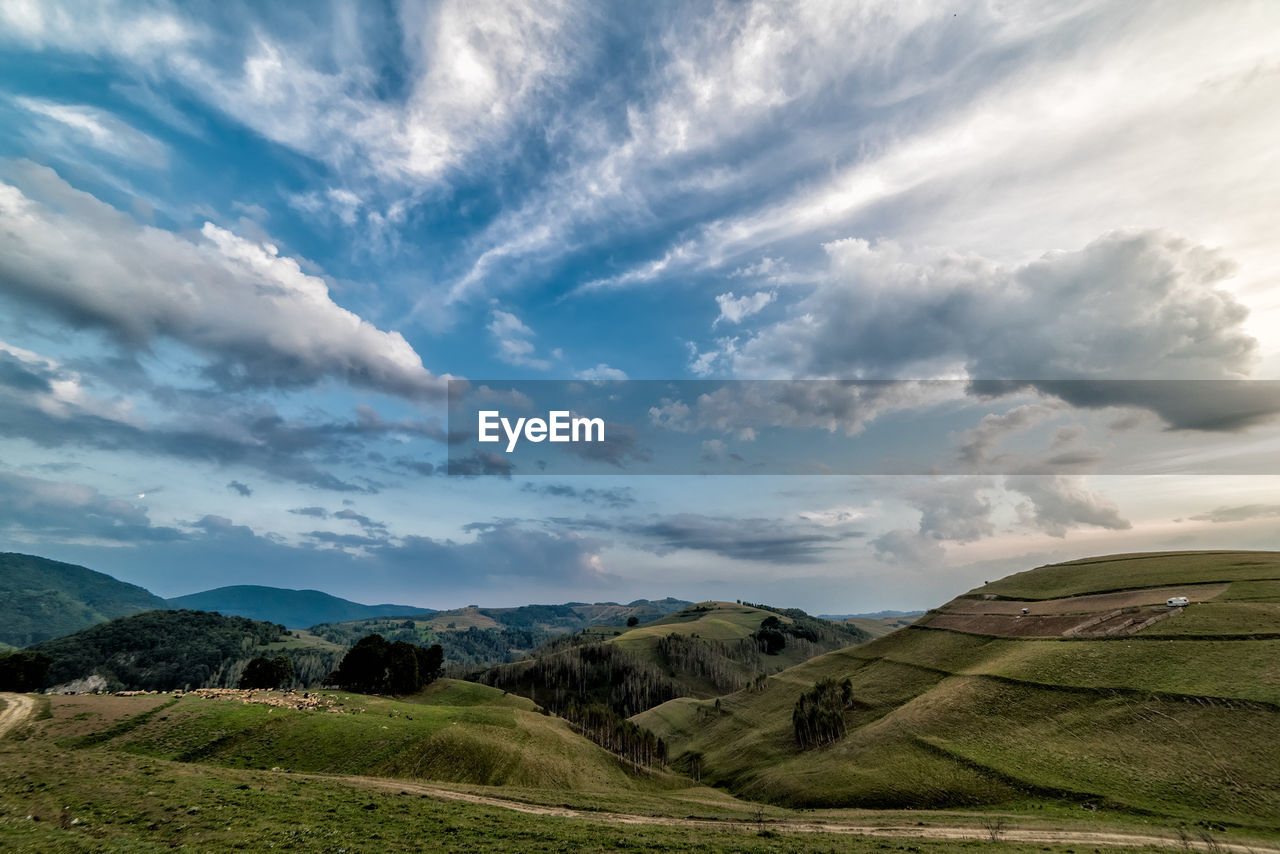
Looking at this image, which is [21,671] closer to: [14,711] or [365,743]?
[14,711]

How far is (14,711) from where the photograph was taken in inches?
2269

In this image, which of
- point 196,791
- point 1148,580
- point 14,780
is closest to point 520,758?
point 196,791

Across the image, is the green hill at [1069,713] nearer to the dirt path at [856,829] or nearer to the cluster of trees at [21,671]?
the dirt path at [856,829]

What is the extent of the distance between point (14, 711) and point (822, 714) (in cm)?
11307

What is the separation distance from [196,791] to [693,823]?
37.4 meters

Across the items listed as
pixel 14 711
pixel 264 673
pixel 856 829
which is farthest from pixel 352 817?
pixel 264 673

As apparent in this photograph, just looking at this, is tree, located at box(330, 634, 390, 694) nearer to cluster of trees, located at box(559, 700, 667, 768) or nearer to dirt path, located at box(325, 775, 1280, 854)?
cluster of trees, located at box(559, 700, 667, 768)

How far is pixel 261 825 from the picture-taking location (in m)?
28.9

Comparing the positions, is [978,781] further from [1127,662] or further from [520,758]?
[520,758]

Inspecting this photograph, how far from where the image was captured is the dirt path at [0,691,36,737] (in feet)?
175

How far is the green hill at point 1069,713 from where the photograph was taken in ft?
169

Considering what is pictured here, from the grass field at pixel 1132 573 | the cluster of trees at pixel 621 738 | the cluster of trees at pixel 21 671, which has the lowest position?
the cluster of trees at pixel 621 738

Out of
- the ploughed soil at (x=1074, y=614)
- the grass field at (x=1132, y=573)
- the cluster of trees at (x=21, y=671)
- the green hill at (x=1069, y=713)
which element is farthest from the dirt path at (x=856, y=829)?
the cluster of trees at (x=21, y=671)

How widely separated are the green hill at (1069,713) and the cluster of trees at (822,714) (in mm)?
790
